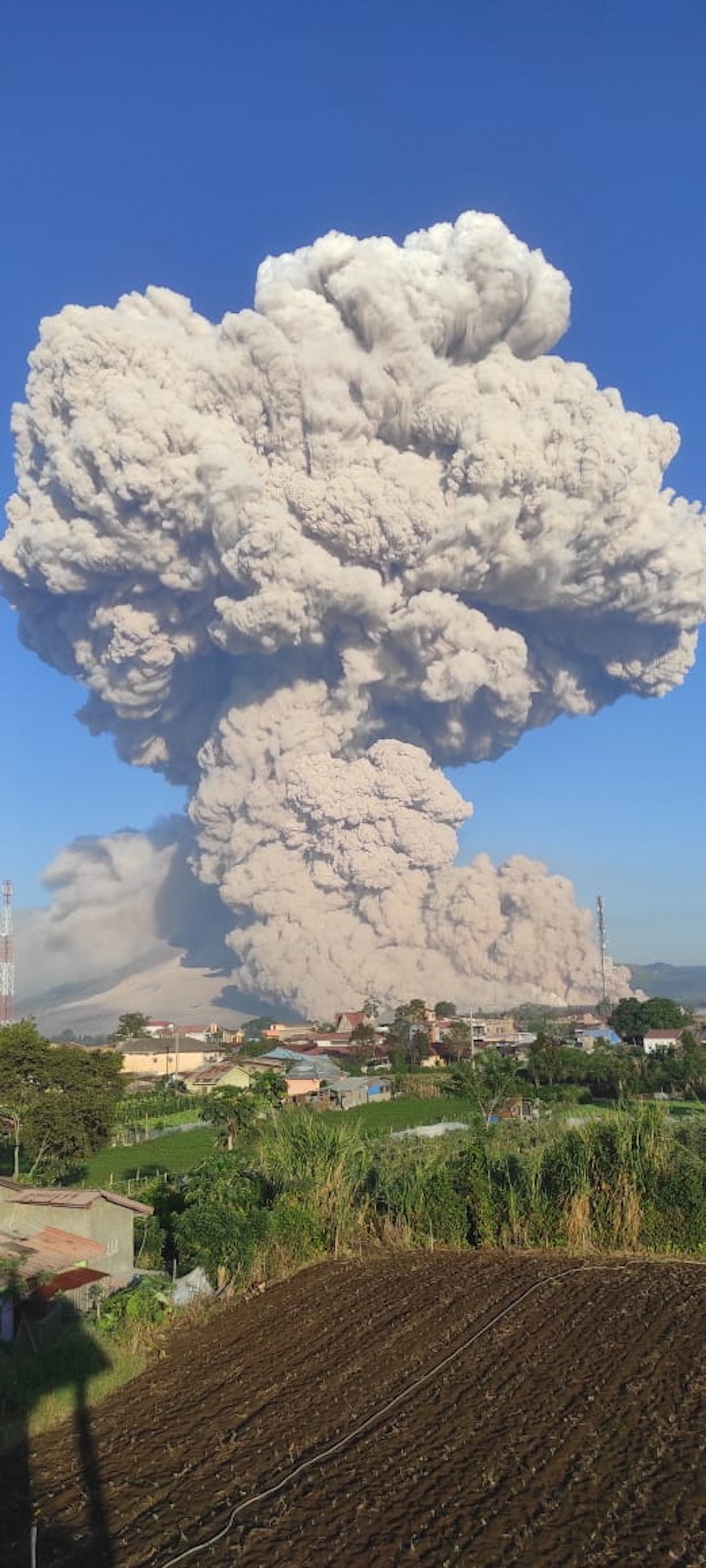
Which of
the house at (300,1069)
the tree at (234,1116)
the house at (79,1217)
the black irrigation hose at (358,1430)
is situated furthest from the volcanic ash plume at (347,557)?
the black irrigation hose at (358,1430)

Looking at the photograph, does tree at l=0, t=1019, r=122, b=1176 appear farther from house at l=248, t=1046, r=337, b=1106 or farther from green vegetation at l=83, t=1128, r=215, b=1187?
house at l=248, t=1046, r=337, b=1106

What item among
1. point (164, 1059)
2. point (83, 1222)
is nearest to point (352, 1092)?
point (164, 1059)

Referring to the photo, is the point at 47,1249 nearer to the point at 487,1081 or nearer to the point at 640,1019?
the point at 487,1081

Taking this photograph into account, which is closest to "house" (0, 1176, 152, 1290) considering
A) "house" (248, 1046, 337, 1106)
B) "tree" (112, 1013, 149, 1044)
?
"house" (248, 1046, 337, 1106)

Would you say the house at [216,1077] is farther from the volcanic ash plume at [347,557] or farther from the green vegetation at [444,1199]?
the green vegetation at [444,1199]

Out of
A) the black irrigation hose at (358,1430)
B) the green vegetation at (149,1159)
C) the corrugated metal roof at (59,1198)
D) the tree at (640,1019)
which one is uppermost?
the tree at (640,1019)

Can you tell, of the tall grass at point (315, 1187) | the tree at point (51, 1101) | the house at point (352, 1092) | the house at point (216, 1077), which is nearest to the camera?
the tall grass at point (315, 1187)

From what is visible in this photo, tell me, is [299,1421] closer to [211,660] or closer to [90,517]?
[90,517]
